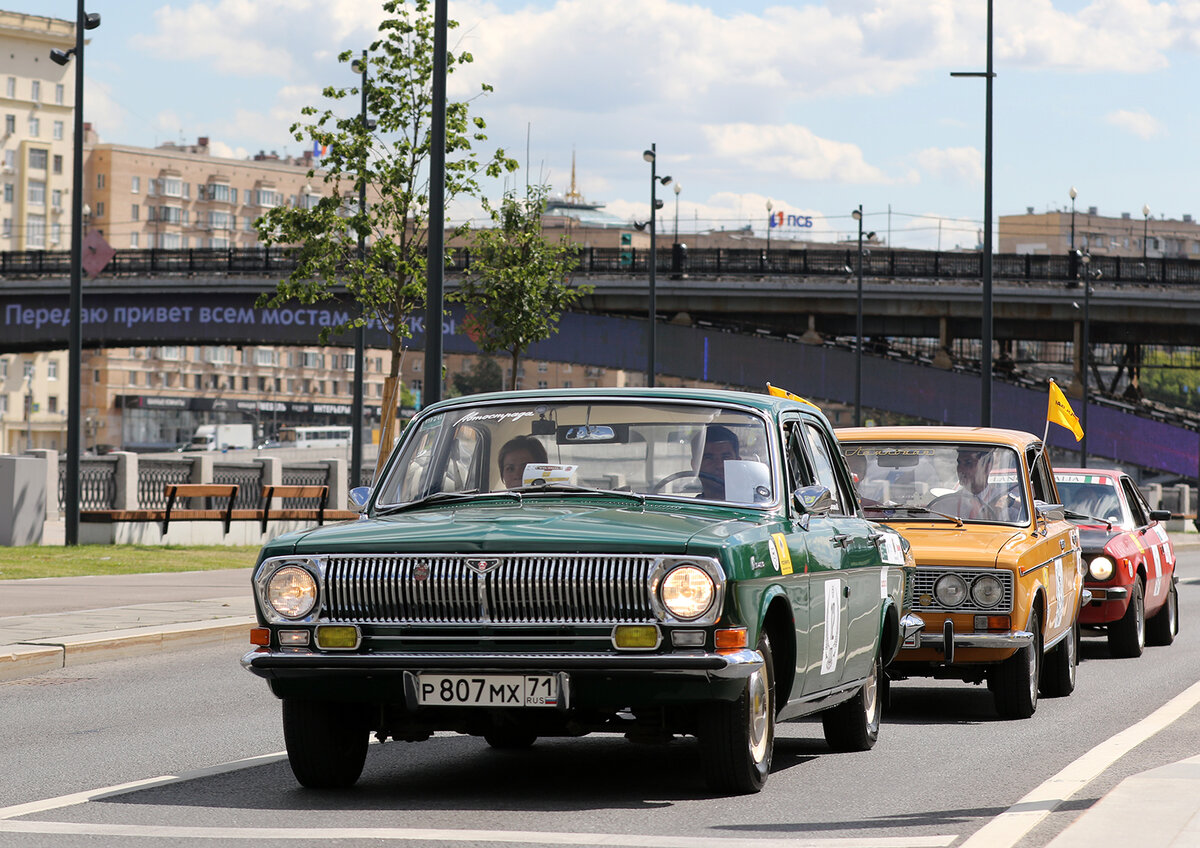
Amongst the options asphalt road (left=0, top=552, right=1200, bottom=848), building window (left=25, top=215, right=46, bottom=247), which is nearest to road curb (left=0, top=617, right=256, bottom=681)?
asphalt road (left=0, top=552, right=1200, bottom=848)

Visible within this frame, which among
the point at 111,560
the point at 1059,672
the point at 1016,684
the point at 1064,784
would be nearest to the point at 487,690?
the point at 1064,784

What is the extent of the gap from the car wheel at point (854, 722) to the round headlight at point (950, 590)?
149 centimetres

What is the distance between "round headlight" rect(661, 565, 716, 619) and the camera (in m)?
7.09

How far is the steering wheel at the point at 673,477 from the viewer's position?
806 cm

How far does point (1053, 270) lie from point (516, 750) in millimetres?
64214

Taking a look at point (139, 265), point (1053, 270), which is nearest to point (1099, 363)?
point (1053, 270)

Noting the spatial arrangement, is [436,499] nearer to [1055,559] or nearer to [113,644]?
[1055,559]

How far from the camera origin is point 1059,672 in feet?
41.1

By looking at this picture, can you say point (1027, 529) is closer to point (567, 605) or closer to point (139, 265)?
point (567, 605)

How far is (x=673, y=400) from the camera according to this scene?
841 cm

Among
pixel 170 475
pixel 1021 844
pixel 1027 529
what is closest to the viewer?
pixel 1021 844

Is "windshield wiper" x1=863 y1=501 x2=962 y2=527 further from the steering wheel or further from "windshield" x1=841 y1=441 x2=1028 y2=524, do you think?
the steering wheel

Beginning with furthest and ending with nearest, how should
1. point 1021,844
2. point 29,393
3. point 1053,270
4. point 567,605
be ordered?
point 29,393
point 1053,270
point 567,605
point 1021,844

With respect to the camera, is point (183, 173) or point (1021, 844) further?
point (183, 173)
